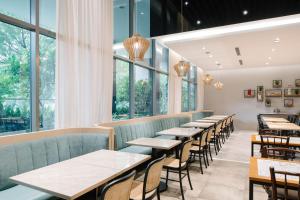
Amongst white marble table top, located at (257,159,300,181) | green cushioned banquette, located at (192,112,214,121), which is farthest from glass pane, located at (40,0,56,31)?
green cushioned banquette, located at (192,112,214,121)

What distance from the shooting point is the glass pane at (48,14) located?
3.39 m

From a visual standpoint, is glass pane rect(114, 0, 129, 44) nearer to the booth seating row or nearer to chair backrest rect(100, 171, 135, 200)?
the booth seating row

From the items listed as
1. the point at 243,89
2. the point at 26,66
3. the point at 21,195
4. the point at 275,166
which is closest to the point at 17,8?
the point at 26,66

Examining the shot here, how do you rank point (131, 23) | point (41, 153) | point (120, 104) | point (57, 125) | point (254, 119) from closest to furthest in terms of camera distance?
1. point (41, 153)
2. point (57, 125)
3. point (120, 104)
4. point (131, 23)
5. point (254, 119)

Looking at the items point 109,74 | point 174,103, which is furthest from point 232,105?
point 109,74

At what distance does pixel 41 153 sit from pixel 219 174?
336cm

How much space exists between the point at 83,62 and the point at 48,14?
96 centimetres

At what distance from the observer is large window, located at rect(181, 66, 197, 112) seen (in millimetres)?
10968

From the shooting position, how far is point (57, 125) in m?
3.43

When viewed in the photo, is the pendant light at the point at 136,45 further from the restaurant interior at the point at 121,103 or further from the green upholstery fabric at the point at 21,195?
the green upholstery fabric at the point at 21,195

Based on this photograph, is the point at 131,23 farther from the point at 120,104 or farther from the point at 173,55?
the point at 173,55

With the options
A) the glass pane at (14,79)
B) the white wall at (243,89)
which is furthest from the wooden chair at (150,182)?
the white wall at (243,89)

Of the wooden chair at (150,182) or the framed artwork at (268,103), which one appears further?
the framed artwork at (268,103)

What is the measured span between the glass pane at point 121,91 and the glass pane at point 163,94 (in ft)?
7.63
